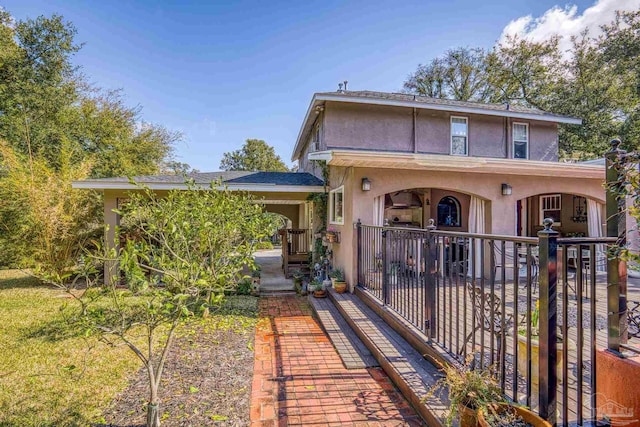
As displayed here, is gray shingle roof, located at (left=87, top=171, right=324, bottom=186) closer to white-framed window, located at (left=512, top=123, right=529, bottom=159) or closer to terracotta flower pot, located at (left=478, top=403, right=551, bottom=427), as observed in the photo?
terracotta flower pot, located at (left=478, top=403, right=551, bottom=427)

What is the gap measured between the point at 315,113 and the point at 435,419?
32.1 ft

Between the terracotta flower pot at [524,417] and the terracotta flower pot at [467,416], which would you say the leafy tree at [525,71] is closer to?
the terracotta flower pot at [524,417]

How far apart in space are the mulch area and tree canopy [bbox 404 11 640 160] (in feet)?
66.9

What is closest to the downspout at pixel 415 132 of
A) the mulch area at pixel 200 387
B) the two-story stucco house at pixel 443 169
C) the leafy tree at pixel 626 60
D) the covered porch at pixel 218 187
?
the two-story stucco house at pixel 443 169

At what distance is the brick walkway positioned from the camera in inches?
118

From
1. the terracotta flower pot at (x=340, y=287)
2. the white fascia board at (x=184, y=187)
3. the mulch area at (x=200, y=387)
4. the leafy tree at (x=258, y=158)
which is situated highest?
the leafy tree at (x=258, y=158)

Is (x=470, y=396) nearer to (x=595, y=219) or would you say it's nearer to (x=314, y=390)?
(x=314, y=390)

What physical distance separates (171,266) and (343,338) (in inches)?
124

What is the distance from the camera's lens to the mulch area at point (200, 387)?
9.97ft

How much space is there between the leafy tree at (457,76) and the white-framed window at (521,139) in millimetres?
11357

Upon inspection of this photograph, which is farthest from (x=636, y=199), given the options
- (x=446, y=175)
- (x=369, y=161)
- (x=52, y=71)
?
(x=52, y=71)

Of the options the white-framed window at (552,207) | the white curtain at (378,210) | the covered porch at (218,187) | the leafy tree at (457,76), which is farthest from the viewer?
the leafy tree at (457,76)

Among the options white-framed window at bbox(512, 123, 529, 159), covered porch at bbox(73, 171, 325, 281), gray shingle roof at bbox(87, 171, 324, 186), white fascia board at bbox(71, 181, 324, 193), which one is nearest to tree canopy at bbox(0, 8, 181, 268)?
covered porch at bbox(73, 171, 325, 281)

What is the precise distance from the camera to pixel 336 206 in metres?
8.54
